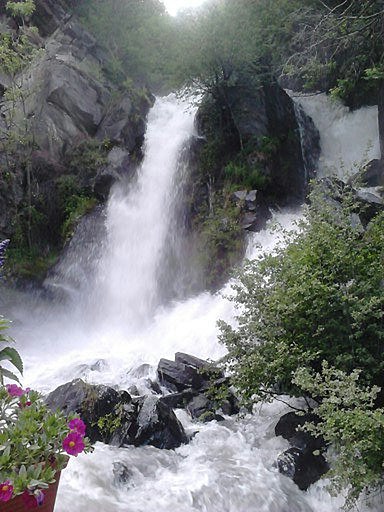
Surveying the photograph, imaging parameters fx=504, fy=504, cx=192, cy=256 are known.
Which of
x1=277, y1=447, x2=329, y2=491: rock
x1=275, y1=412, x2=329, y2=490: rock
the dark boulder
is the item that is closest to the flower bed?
x1=275, y1=412, x2=329, y2=490: rock

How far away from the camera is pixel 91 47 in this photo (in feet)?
70.7

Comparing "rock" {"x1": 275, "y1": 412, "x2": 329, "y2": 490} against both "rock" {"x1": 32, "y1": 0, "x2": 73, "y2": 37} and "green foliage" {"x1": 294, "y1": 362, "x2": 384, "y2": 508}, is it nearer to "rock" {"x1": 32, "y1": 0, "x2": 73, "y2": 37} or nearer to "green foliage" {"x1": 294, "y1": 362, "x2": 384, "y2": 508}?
"green foliage" {"x1": 294, "y1": 362, "x2": 384, "y2": 508}

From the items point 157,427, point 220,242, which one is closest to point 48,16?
point 220,242

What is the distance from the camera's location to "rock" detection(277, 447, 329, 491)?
5.65m

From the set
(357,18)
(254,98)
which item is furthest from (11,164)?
(357,18)

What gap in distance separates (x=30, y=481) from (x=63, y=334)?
10462 mm

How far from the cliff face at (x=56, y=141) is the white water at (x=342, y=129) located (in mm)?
6240

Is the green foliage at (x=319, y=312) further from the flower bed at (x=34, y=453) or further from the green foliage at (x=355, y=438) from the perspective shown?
the flower bed at (x=34, y=453)

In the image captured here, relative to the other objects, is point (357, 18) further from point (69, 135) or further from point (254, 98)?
point (69, 135)

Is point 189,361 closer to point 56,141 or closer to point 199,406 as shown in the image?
point 199,406

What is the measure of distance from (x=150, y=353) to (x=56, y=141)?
8992mm

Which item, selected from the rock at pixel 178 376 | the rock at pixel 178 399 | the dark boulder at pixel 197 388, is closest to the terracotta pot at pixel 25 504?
the dark boulder at pixel 197 388

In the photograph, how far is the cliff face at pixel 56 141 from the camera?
50.0 ft

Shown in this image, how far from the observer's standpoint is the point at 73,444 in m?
2.88
